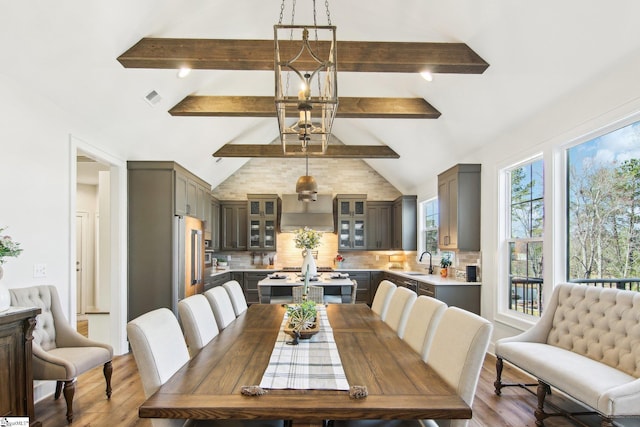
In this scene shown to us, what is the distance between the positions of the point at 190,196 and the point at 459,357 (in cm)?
488

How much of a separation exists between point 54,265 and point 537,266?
15.3 ft

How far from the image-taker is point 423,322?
2.38m

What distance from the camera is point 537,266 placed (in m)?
4.01

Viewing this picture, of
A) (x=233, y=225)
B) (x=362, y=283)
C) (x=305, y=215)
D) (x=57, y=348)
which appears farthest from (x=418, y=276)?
(x=57, y=348)

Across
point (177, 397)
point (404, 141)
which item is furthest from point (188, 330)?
point (404, 141)

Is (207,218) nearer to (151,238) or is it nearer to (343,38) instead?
(151,238)

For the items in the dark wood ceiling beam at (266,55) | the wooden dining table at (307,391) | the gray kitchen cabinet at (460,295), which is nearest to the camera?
the wooden dining table at (307,391)

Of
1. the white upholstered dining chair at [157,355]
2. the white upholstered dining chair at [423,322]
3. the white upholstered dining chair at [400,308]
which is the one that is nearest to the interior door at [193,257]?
the white upholstered dining chair at [400,308]

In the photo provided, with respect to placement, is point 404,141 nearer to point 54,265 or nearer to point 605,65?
point 605,65

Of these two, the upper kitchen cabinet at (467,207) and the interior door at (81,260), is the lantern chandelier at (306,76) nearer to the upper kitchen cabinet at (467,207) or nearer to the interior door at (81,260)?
the upper kitchen cabinet at (467,207)

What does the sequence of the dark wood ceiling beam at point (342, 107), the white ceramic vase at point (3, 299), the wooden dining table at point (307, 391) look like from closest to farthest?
1. the wooden dining table at point (307, 391)
2. the white ceramic vase at point (3, 299)
3. the dark wood ceiling beam at point (342, 107)

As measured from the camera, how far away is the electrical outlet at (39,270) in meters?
3.12

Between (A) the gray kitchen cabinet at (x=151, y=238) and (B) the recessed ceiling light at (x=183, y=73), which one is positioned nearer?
(B) the recessed ceiling light at (x=183, y=73)

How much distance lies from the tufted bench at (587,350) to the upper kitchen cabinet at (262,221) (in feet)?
18.4
